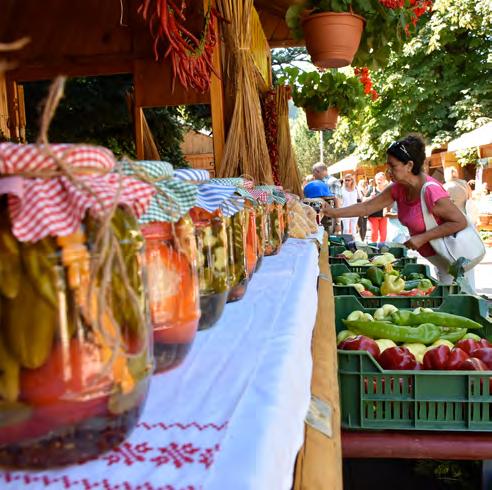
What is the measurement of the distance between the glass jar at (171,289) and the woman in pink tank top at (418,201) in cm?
276

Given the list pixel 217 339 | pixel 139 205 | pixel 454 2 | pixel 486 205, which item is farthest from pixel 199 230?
pixel 454 2

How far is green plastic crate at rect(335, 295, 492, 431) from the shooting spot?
5.23 ft

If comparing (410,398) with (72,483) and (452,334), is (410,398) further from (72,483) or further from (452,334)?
(72,483)

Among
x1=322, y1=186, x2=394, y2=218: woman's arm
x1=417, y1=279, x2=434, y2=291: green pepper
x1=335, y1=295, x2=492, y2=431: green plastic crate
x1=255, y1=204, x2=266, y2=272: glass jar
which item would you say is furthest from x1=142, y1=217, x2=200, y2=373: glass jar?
x1=322, y1=186, x2=394, y2=218: woman's arm

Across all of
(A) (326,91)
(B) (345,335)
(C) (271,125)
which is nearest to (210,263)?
(B) (345,335)

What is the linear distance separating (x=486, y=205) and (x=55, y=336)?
12.2 meters

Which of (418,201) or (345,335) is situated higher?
(418,201)

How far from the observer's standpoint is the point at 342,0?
2.96 m

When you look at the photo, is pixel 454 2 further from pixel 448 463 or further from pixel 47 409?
pixel 47 409

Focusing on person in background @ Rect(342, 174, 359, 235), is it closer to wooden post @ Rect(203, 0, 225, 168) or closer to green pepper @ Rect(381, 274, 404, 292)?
green pepper @ Rect(381, 274, 404, 292)

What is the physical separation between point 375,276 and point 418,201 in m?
0.56

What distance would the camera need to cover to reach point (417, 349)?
2.01 m

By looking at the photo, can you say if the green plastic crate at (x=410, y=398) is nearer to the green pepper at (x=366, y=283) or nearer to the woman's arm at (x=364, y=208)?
the green pepper at (x=366, y=283)

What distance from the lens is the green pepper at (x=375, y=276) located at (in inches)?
128
